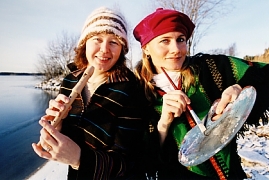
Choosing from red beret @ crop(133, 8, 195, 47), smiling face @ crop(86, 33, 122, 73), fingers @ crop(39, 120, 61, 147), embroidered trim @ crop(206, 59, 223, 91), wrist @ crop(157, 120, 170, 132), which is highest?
red beret @ crop(133, 8, 195, 47)

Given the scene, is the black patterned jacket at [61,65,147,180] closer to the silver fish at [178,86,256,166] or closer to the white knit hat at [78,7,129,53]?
the white knit hat at [78,7,129,53]

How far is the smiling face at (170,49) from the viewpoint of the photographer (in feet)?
3.28

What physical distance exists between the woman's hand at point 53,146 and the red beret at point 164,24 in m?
0.60

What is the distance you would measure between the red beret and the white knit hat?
0.11 metres

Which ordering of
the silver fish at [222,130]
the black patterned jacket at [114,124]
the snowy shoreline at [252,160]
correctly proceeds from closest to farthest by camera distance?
the silver fish at [222,130] → the black patterned jacket at [114,124] → the snowy shoreline at [252,160]

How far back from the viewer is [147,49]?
3.71 ft

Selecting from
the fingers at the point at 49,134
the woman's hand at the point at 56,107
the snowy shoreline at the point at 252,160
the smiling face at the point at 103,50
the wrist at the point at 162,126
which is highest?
the smiling face at the point at 103,50

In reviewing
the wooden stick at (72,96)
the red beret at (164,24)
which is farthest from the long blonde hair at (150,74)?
the wooden stick at (72,96)

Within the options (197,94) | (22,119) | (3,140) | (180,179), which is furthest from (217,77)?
(22,119)

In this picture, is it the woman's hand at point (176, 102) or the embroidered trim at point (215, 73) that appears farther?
the embroidered trim at point (215, 73)

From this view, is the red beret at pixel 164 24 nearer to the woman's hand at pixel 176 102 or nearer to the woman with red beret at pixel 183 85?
the woman with red beret at pixel 183 85

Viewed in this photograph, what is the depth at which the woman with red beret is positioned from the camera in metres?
1.00

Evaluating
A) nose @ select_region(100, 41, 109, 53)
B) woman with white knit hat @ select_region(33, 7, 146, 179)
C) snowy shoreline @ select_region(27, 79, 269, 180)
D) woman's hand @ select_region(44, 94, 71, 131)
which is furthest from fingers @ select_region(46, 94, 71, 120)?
snowy shoreline @ select_region(27, 79, 269, 180)

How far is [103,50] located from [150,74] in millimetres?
279
